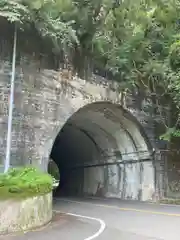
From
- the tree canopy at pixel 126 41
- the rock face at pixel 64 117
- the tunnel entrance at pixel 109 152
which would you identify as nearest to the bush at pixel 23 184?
the rock face at pixel 64 117

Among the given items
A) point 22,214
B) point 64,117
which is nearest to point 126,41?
point 64,117

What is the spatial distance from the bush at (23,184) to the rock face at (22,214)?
155 mm

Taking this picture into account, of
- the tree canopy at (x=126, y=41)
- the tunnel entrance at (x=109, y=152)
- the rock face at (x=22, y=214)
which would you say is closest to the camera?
the rock face at (x=22, y=214)

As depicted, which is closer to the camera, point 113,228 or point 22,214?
point 22,214

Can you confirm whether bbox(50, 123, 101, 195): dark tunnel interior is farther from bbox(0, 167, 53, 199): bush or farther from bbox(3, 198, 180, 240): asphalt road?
bbox(0, 167, 53, 199): bush

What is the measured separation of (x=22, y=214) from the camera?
26.5 ft

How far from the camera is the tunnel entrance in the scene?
52.6 feet

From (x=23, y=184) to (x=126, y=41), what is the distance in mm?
9271

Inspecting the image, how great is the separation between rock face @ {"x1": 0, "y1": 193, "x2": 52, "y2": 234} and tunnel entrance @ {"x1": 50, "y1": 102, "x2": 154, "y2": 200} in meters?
6.50

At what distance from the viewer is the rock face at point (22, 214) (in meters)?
7.83

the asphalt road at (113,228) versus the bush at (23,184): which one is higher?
the bush at (23,184)

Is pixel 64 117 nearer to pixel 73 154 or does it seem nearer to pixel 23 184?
pixel 23 184

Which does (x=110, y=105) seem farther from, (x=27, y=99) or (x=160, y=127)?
(x=27, y=99)

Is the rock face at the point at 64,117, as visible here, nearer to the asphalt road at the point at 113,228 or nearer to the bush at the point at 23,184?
the bush at the point at 23,184
